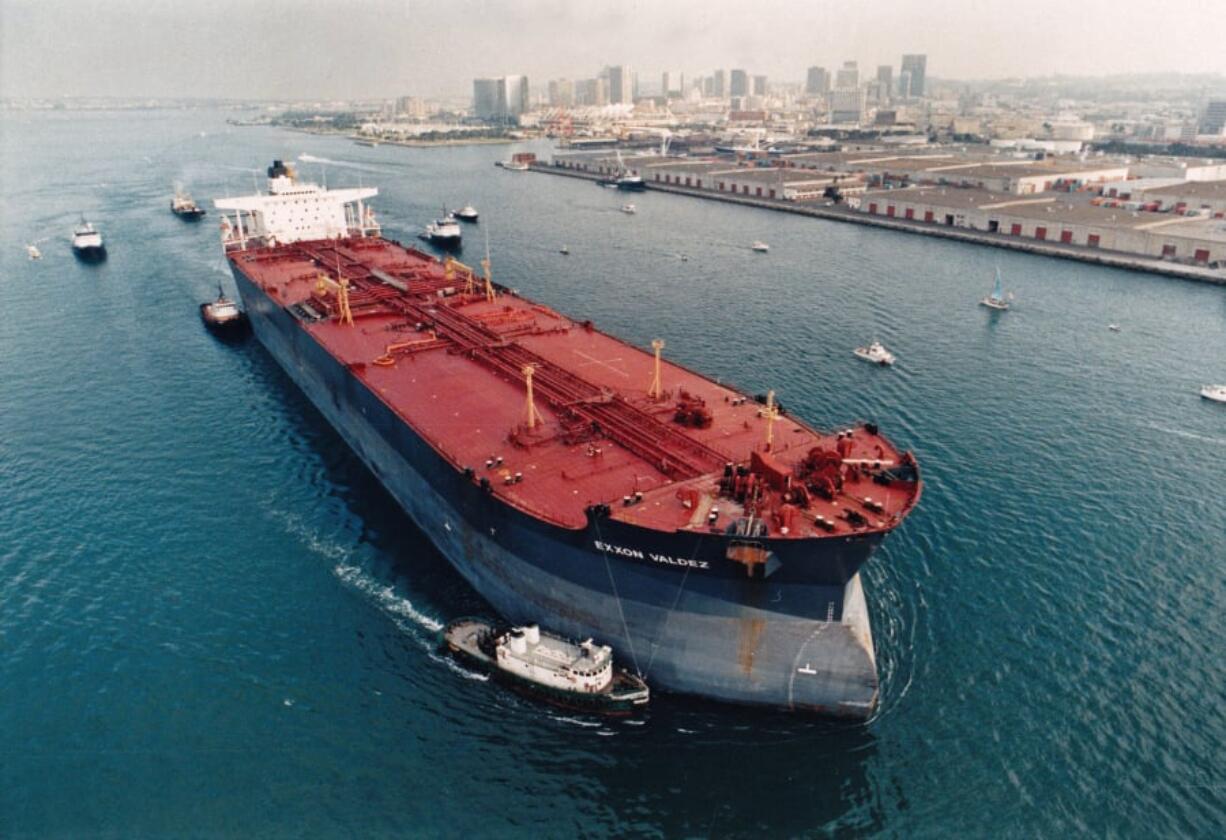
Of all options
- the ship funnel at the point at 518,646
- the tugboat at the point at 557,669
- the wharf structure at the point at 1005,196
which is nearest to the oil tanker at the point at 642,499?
the tugboat at the point at 557,669

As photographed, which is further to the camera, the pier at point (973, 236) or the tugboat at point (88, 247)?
the tugboat at point (88, 247)

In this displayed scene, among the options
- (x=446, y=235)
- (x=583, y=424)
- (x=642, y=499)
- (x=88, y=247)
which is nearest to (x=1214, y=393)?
(x=583, y=424)

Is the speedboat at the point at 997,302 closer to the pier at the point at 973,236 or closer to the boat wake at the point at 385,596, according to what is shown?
the pier at the point at 973,236

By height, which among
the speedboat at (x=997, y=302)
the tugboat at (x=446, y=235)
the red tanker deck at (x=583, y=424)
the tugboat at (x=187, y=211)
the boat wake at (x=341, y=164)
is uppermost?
the boat wake at (x=341, y=164)

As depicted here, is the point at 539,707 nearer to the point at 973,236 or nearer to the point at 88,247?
the point at 88,247

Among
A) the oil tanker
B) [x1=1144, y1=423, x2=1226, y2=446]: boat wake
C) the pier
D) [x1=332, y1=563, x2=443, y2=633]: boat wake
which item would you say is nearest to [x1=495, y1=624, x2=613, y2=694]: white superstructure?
the oil tanker

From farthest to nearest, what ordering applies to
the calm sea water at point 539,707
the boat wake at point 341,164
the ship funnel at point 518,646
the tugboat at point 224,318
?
1. the boat wake at point 341,164
2. the tugboat at point 224,318
3. the ship funnel at point 518,646
4. the calm sea water at point 539,707

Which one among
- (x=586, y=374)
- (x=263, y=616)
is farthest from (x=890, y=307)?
(x=263, y=616)
